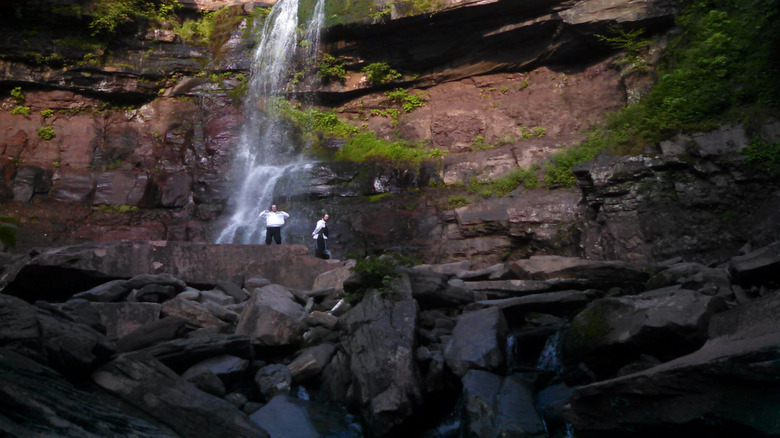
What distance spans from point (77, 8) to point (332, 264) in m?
14.5

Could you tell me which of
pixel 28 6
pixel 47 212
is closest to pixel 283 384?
pixel 47 212

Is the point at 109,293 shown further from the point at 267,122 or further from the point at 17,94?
the point at 17,94

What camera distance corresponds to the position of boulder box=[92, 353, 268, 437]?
4.18 m

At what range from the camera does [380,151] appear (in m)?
17.0

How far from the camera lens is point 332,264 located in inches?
384

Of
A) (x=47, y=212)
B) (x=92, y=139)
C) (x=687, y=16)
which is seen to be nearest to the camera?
(x=687, y=16)

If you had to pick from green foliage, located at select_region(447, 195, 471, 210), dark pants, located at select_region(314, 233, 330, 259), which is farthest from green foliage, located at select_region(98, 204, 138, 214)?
green foliage, located at select_region(447, 195, 471, 210)

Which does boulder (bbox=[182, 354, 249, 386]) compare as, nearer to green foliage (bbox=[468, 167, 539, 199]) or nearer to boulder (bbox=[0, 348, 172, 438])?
boulder (bbox=[0, 348, 172, 438])

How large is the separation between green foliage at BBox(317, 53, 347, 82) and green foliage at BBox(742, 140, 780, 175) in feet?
40.5

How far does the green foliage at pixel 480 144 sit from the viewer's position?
16481mm

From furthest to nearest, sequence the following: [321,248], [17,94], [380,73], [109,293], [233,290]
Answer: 1. [380,73]
2. [17,94]
3. [321,248]
4. [233,290]
5. [109,293]

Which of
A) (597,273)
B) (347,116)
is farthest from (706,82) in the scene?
(347,116)

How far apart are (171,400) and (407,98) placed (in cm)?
1521

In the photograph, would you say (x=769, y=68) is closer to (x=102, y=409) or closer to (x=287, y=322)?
(x=287, y=322)
